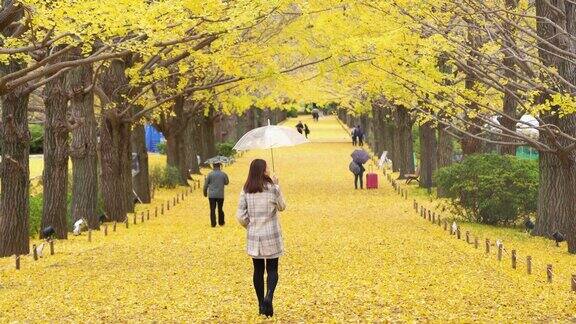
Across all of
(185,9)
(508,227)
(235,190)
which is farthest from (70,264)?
(235,190)

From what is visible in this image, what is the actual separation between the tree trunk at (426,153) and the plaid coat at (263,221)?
1013 inches

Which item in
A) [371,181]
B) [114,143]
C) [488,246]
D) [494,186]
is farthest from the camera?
[371,181]

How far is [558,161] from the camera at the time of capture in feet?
70.9

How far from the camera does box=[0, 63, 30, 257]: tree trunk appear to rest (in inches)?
719

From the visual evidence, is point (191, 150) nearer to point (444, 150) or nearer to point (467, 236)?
point (444, 150)

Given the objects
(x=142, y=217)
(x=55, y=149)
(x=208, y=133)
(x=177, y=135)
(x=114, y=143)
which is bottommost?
(x=142, y=217)

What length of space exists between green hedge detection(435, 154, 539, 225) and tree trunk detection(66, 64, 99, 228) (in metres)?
8.91

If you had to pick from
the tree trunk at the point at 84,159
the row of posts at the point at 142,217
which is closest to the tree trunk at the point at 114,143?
the row of posts at the point at 142,217

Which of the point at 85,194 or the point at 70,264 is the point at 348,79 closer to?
the point at 85,194

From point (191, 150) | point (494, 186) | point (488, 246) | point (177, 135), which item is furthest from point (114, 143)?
point (191, 150)

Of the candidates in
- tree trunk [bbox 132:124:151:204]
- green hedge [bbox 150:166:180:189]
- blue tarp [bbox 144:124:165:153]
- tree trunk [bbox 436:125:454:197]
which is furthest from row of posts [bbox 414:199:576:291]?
blue tarp [bbox 144:124:165:153]

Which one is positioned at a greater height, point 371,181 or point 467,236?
point 371,181

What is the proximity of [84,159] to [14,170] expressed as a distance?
20.5ft

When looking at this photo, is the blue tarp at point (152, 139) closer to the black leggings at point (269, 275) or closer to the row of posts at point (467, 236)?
the row of posts at point (467, 236)
